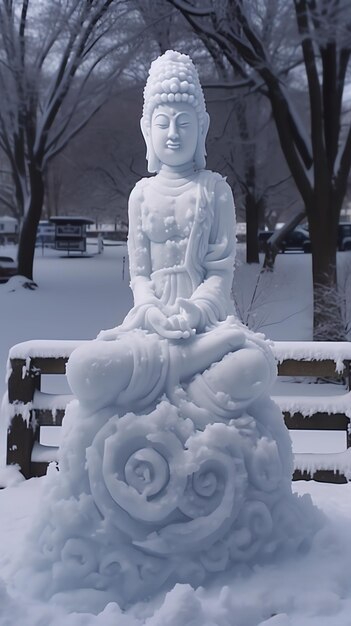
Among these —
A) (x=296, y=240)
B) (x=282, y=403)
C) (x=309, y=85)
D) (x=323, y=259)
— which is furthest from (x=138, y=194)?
(x=296, y=240)

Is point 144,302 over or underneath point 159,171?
underneath

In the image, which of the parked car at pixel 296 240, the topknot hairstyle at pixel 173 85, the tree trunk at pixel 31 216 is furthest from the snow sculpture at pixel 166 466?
the parked car at pixel 296 240

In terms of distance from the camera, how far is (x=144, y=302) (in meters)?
3.37

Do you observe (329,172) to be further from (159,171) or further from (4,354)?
(159,171)

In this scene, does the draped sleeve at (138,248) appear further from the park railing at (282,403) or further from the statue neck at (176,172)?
the park railing at (282,403)

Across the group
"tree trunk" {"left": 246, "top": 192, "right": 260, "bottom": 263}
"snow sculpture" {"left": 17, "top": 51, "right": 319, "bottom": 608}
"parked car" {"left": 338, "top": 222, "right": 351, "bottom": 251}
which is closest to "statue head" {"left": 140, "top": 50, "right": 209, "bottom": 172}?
→ "snow sculpture" {"left": 17, "top": 51, "right": 319, "bottom": 608}

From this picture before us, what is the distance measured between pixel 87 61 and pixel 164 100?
12084 mm

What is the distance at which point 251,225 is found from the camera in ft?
62.2

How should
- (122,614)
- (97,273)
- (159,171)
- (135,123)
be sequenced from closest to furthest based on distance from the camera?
(122,614) → (159,171) → (135,123) → (97,273)

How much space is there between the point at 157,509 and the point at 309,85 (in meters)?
8.82

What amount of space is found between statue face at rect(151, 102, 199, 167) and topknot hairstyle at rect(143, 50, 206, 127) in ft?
0.12

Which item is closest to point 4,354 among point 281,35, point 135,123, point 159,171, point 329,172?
point 329,172

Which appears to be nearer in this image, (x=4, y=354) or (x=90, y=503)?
(x=90, y=503)

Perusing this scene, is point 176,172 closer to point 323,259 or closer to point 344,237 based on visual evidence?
point 323,259
